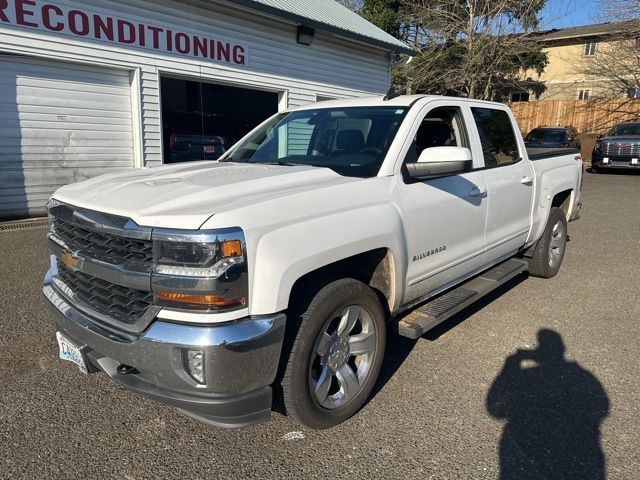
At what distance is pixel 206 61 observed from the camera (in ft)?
33.2

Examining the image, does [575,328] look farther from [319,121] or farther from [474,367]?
[319,121]

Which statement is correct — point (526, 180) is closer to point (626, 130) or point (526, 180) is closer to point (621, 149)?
point (621, 149)

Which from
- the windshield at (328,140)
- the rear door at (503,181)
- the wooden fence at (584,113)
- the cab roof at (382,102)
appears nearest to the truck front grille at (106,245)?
the windshield at (328,140)

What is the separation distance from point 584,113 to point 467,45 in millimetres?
9680

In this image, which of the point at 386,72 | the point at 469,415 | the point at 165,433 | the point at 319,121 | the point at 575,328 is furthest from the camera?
the point at 386,72

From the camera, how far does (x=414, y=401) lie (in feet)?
10.4

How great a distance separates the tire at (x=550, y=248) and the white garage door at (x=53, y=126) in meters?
7.59

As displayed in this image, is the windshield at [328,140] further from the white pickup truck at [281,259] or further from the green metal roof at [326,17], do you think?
the green metal roof at [326,17]

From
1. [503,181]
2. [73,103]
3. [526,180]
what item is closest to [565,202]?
[526,180]

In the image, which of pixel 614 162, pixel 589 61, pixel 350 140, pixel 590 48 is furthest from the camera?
pixel 590 48

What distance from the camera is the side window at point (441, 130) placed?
3.66 metres

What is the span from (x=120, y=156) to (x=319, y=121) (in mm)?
6676

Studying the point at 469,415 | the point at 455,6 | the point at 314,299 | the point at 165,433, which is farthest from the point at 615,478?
the point at 455,6

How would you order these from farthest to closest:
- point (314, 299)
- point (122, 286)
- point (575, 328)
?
point (575, 328), point (314, 299), point (122, 286)
